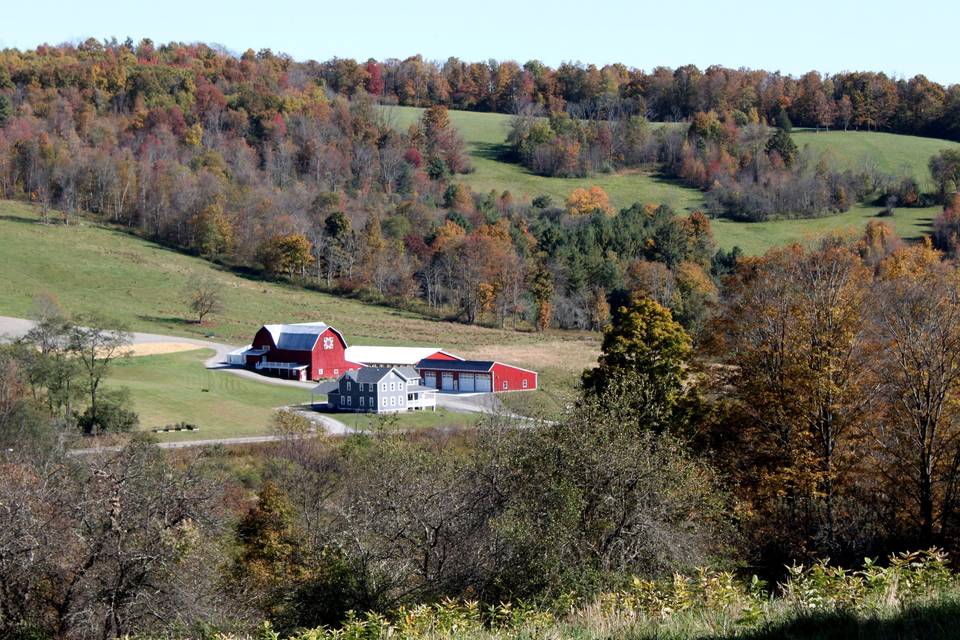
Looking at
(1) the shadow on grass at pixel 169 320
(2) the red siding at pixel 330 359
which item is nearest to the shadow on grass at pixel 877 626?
(2) the red siding at pixel 330 359

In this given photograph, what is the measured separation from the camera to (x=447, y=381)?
6588 cm

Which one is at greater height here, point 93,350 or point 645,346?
point 645,346

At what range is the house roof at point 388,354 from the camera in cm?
6686

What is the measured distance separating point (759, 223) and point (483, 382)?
61835 millimetres

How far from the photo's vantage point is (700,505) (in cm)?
1967

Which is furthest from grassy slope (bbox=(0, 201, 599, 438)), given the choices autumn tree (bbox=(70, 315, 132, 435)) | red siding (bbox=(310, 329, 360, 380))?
autumn tree (bbox=(70, 315, 132, 435))

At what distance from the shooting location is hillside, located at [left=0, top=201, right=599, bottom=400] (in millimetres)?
73250

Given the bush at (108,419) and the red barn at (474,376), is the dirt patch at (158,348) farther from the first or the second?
the red barn at (474,376)

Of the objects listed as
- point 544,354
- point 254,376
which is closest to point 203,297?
point 254,376

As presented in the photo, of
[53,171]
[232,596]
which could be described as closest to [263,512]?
[232,596]

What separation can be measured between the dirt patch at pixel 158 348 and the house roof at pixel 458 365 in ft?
52.2

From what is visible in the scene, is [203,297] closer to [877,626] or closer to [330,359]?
[330,359]

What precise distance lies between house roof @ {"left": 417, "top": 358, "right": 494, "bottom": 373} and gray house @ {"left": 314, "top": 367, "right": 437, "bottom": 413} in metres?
5.54

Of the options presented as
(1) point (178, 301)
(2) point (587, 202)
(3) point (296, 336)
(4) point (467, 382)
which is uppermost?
(2) point (587, 202)
